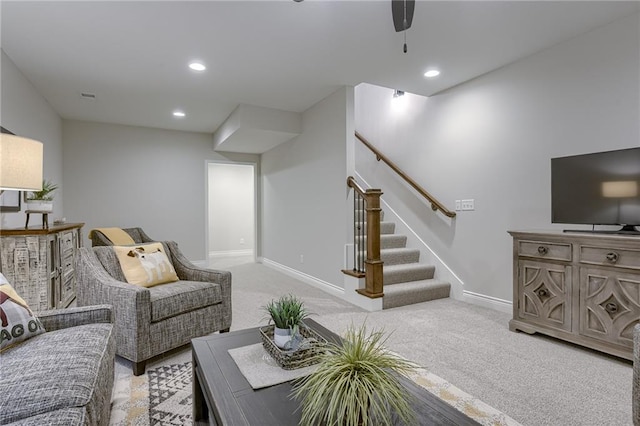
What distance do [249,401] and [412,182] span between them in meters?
3.60

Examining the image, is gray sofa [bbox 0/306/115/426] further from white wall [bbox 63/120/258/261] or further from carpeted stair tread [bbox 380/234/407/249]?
white wall [bbox 63/120/258/261]

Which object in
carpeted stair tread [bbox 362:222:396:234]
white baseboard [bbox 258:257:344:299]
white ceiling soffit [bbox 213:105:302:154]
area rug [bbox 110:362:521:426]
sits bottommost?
area rug [bbox 110:362:521:426]

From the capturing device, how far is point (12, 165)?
1533mm

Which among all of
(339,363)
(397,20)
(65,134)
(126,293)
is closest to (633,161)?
(397,20)

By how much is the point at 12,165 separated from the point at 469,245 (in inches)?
151

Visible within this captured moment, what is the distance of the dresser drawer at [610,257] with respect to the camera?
2088 millimetres

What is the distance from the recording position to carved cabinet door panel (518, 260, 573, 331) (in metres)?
2.42

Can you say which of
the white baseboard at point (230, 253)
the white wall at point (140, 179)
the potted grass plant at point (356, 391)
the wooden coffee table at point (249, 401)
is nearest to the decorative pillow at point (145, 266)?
the wooden coffee table at point (249, 401)

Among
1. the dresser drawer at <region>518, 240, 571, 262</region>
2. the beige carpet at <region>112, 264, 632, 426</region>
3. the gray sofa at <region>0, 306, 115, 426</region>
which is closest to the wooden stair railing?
the beige carpet at <region>112, 264, 632, 426</region>

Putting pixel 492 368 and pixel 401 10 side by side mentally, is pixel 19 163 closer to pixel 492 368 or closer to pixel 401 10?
pixel 401 10

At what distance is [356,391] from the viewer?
0.84 metres

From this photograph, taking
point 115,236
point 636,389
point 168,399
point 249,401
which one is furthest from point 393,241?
point 249,401

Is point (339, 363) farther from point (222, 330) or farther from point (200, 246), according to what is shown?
point (200, 246)

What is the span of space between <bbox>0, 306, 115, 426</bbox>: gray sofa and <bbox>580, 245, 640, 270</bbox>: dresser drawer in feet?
9.74
